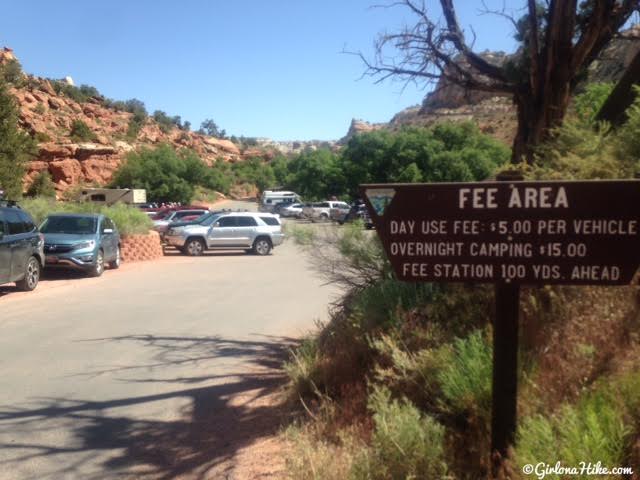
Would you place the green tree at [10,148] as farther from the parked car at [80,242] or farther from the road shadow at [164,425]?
the road shadow at [164,425]

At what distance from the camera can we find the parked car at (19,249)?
13.1m

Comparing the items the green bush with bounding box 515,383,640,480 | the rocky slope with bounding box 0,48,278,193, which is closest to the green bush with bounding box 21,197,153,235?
the green bush with bounding box 515,383,640,480

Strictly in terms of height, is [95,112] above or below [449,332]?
above

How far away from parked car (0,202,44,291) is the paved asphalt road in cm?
41

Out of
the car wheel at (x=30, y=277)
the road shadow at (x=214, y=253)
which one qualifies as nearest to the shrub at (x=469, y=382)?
the car wheel at (x=30, y=277)

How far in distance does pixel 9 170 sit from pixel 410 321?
113 ft

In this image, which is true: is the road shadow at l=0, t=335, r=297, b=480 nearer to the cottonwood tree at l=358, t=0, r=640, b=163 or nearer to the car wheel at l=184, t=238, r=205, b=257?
the cottonwood tree at l=358, t=0, r=640, b=163

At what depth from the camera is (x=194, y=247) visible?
85.6ft

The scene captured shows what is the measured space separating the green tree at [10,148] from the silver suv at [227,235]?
1188 cm

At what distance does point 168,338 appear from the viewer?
31.4 feet

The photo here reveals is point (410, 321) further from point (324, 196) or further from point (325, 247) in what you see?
point (324, 196)

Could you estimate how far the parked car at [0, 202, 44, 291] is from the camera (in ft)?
43.0

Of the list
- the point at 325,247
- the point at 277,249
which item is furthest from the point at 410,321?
the point at 277,249

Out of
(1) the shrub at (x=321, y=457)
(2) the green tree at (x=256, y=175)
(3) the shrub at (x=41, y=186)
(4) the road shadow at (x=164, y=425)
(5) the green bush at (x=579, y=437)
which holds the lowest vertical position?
(4) the road shadow at (x=164, y=425)
